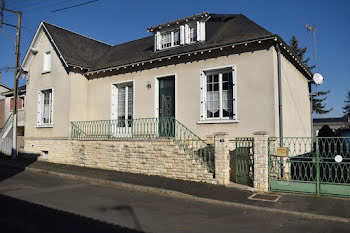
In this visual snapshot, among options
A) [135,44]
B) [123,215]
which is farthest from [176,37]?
[123,215]

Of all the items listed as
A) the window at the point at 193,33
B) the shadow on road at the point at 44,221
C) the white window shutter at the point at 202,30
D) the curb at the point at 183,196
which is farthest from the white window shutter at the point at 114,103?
the shadow on road at the point at 44,221

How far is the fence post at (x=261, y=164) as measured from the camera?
8.75 m

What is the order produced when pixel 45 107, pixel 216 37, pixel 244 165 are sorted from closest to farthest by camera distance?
pixel 244 165, pixel 216 37, pixel 45 107

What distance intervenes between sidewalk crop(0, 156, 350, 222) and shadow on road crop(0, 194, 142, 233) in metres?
3.24

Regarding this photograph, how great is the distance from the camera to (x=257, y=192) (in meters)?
8.74

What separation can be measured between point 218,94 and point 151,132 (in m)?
3.51

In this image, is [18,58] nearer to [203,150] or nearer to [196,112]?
[196,112]

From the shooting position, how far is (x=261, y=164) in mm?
8766

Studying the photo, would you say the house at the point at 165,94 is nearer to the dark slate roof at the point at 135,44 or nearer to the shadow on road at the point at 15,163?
the dark slate roof at the point at 135,44

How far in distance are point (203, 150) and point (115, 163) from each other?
13.7 feet

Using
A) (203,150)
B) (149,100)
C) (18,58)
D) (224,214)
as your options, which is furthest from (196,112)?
(18,58)

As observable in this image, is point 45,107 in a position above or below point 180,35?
below

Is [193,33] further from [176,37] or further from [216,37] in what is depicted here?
[216,37]

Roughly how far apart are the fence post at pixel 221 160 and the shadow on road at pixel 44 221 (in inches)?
188
